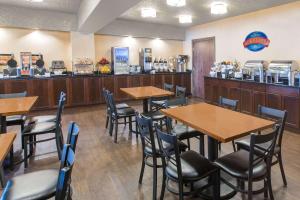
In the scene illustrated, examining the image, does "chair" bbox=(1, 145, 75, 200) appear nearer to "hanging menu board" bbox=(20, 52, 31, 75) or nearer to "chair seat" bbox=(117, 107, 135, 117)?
"chair seat" bbox=(117, 107, 135, 117)

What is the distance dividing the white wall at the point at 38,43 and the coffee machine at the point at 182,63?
152 inches

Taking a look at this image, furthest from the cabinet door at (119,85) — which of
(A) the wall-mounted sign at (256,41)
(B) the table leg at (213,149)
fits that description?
(B) the table leg at (213,149)

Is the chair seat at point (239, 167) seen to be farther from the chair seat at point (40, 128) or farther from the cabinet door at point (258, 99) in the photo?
the cabinet door at point (258, 99)

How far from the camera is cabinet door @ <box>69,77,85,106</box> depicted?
22.5ft

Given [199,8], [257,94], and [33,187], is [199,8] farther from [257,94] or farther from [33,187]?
[33,187]

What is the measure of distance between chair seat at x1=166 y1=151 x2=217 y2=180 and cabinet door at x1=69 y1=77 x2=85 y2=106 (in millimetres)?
5384

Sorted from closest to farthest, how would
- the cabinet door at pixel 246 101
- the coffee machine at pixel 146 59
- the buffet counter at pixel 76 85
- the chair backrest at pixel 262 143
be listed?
the chair backrest at pixel 262 143
the cabinet door at pixel 246 101
the buffet counter at pixel 76 85
the coffee machine at pixel 146 59

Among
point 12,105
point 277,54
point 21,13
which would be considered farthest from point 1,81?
point 277,54

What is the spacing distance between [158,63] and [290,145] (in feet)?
17.8

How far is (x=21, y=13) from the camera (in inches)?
249

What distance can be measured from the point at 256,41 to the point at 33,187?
5.94 meters

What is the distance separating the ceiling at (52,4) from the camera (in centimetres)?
568

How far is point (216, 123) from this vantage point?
2.32 metres

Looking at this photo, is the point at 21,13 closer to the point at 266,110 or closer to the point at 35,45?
the point at 35,45
